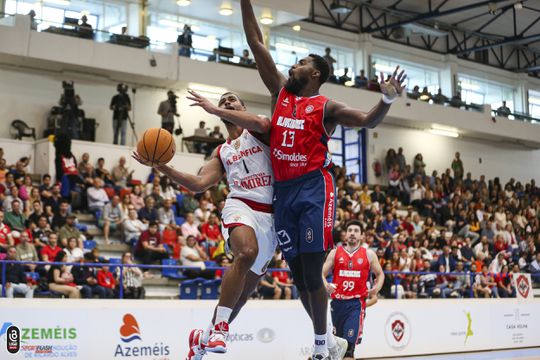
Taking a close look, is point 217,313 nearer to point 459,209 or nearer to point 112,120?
point 112,120

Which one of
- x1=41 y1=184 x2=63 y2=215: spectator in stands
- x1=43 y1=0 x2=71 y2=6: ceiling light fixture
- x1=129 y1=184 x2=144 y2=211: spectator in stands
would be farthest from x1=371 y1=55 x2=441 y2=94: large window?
x1=41 y1=184 x2=63 y2=215: spectator in stands

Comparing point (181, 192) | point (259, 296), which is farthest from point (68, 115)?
point (259, 296)

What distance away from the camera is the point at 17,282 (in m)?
11.6

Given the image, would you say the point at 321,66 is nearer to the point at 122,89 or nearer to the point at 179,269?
the point at 179,269

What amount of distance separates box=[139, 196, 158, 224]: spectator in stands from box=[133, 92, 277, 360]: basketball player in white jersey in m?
9.65

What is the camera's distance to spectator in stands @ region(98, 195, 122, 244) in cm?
1600

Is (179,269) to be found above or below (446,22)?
below

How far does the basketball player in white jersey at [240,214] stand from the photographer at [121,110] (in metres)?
15.2

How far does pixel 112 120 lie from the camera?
904 inches

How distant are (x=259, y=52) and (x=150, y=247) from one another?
884 cm

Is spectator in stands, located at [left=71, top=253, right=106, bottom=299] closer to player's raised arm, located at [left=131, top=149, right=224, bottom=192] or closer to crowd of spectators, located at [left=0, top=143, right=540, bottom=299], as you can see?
crowd of spectators, located at [left=0, top=143, right=540, bottom=299]

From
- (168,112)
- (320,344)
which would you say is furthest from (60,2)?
(320,344)

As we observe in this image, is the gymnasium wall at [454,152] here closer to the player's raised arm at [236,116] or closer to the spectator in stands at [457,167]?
the spectator in stands at [457,167]

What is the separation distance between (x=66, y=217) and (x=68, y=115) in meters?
6.31
